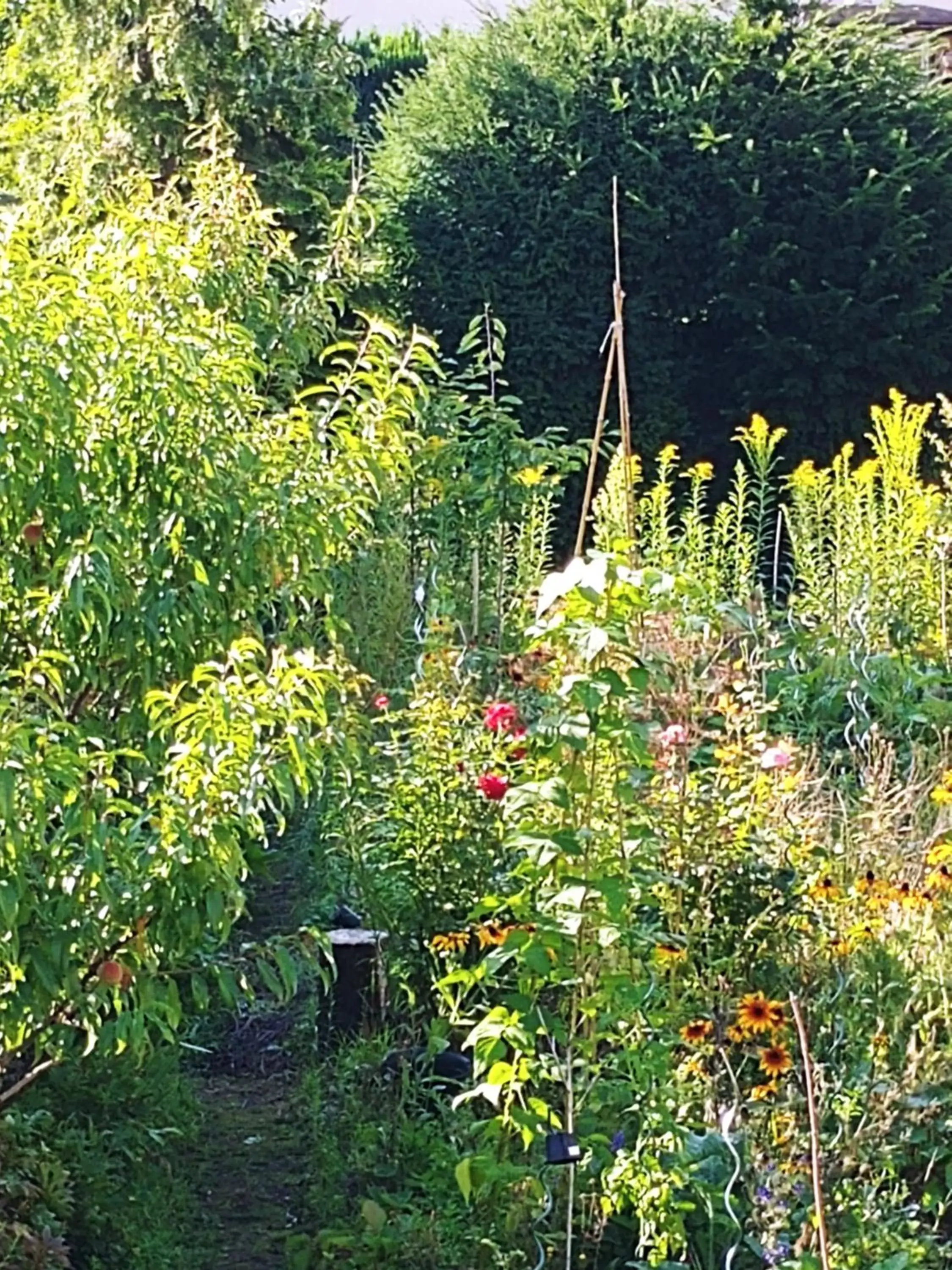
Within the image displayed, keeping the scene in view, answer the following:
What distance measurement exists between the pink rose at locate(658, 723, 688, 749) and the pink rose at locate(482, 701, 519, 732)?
0.34m

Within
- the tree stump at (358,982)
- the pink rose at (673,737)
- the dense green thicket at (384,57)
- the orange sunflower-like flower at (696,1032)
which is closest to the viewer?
the orange sunflower-like flower at (696,1032)

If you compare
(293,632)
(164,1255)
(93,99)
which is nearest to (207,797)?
(293,632)

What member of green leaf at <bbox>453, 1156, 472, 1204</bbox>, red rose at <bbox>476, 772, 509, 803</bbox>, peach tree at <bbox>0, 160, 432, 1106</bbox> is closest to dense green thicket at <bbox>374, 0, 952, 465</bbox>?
red rose at <bbox>476, 772, 509, 803</bbox>

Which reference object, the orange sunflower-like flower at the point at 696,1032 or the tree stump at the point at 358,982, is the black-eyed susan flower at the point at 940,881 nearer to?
the orange sunflower-like flower at the point at 696,1032

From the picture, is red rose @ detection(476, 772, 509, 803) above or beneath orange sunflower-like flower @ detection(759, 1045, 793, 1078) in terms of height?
above

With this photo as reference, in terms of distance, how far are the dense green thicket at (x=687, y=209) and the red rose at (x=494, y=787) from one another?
6175 mm

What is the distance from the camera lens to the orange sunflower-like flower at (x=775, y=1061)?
2.99 metres

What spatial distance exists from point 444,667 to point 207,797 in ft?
6.33

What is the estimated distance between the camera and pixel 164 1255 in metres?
3.03

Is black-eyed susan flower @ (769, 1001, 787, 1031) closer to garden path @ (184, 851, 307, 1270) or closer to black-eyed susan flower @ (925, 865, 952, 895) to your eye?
black-eyed susan flower @ (925, 865, 952, 895)

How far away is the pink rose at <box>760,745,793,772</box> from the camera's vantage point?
11.6 feet

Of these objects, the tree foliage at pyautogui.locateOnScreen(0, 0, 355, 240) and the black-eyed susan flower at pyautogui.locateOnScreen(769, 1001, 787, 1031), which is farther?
the tree foliage at pyautogui.locateOnScreen(0, 0, 355, 240)

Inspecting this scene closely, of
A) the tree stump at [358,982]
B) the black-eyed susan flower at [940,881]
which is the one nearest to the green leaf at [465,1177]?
the tree stump at [358,982]

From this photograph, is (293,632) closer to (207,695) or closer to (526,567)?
(207,695)
